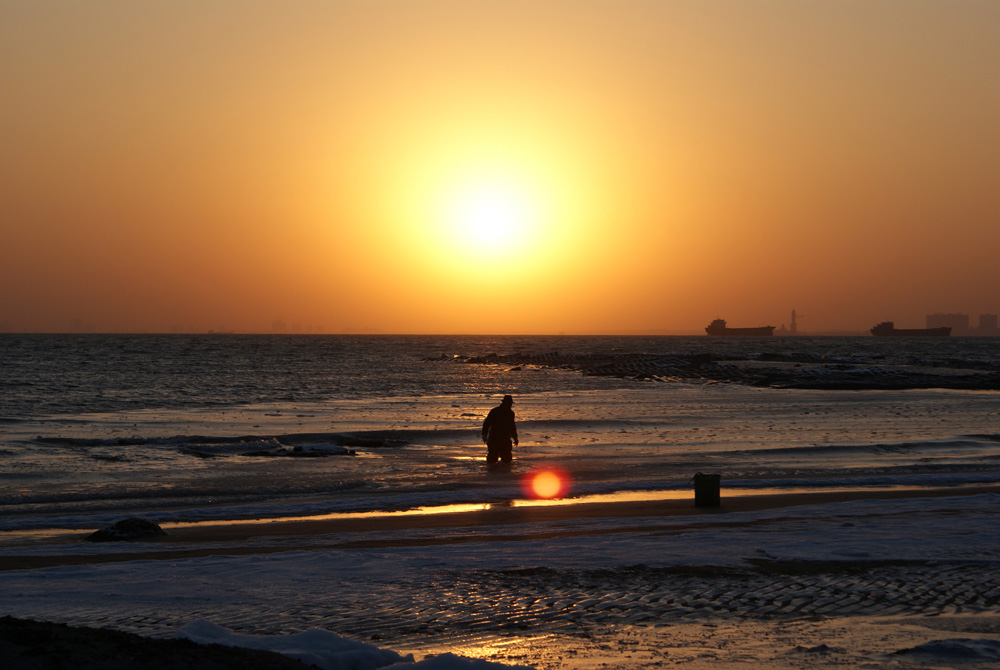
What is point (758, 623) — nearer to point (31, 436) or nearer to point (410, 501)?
point (410, 501)

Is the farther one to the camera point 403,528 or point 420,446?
point 420,446

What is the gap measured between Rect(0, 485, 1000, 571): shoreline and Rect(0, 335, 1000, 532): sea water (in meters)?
1.07

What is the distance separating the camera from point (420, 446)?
948 inches

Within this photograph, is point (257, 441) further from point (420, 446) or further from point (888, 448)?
point (888, 448)

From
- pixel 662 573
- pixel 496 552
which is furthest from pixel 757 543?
pixel 496 552

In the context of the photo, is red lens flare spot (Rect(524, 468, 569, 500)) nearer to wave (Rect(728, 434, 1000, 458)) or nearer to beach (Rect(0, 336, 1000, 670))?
beach (Rect(0, 336, 1000, 670))

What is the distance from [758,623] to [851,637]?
748 mm

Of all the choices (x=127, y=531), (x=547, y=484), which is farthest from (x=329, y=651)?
(x=547, y=484)

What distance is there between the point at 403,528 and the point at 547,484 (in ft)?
16.6

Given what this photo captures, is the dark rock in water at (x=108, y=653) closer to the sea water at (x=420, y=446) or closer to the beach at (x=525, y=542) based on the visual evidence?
the beach at (x=525, y=542)

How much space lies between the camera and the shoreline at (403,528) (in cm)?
1019

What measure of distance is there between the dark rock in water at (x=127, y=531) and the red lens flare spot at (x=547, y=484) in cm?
636

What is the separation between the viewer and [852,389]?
49.3 metres

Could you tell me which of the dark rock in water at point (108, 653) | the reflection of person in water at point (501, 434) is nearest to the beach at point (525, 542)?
the dark rock in water at point (108, 653)
